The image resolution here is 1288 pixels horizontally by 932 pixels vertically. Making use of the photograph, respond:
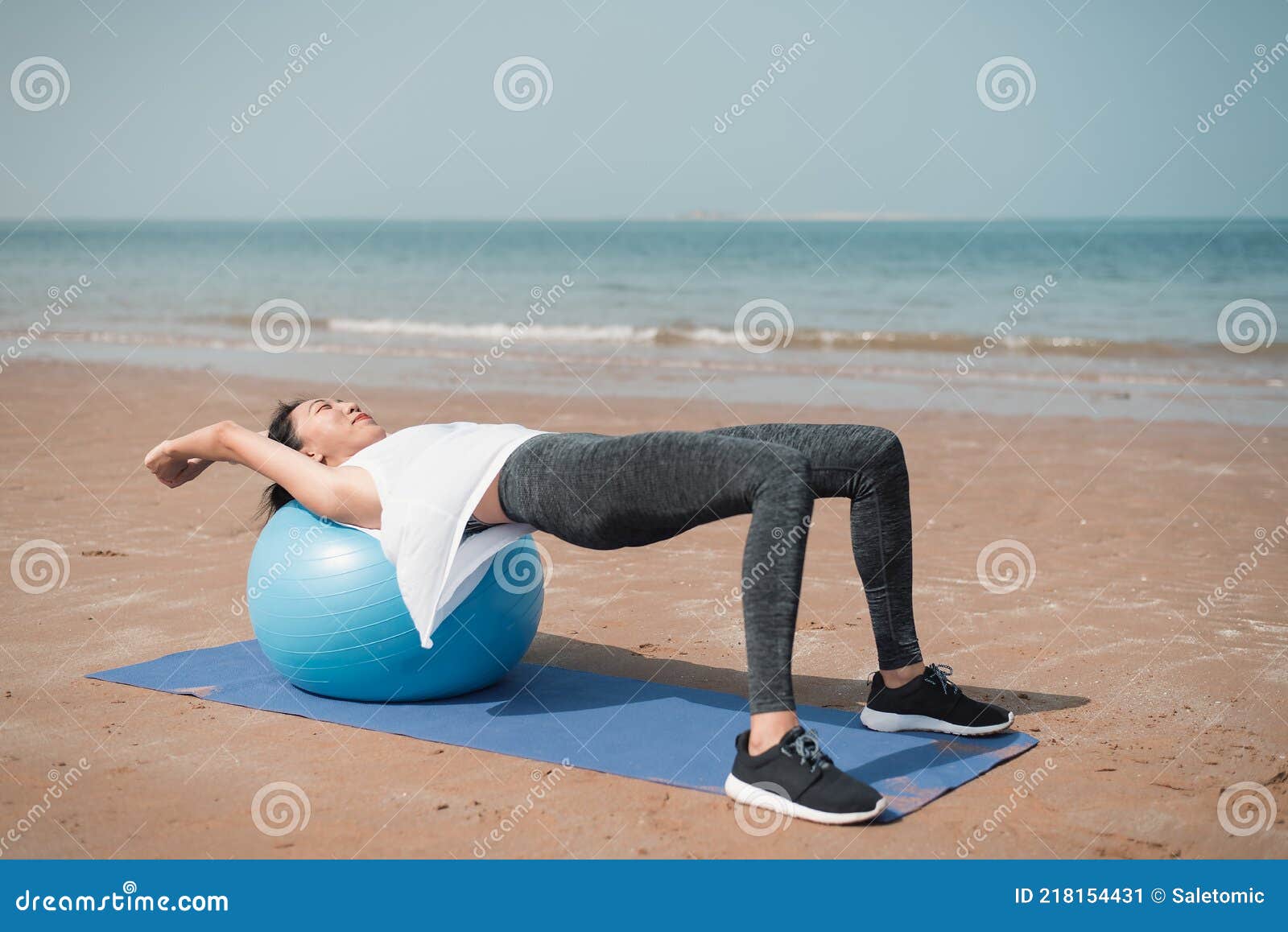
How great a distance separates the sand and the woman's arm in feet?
2.41

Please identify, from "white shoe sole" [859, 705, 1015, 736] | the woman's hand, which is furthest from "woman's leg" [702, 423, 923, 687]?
the woman's hand

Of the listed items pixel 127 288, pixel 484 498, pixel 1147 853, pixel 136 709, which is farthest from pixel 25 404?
pixel 127 288

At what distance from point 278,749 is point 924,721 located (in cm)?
208

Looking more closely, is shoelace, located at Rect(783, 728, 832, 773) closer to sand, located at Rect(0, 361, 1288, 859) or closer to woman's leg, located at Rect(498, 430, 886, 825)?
woman's leg, located at Rect(498, 430, 886, 825)

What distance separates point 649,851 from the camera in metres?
3.06

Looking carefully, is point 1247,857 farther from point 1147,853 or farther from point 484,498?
point 484,498

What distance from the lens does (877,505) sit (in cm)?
383

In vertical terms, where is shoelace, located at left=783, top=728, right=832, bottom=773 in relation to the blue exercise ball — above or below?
above

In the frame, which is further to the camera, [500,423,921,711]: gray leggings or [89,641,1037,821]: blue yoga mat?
[89,641,1037,821]: blue yoga mat

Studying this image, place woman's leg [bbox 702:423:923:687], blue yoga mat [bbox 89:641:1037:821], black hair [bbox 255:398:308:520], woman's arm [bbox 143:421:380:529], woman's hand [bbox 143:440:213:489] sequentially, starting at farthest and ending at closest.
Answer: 1. black hair [bbox 255:398:308:520]
2. woman's hand [bbox 143:440:213:489]
3. woman's arm [bbox 143:421:380:529]
4. woman's leg [bbox 702:423:923:687]
5. blue yoga mat [bbox 89:641:1037:821]

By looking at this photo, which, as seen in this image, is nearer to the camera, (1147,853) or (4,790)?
(1147,853)

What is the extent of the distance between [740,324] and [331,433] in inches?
631

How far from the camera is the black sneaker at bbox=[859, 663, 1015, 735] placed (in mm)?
→ 3879

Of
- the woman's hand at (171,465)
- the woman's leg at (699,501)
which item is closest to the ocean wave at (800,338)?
the woman's hand at (171,465)
